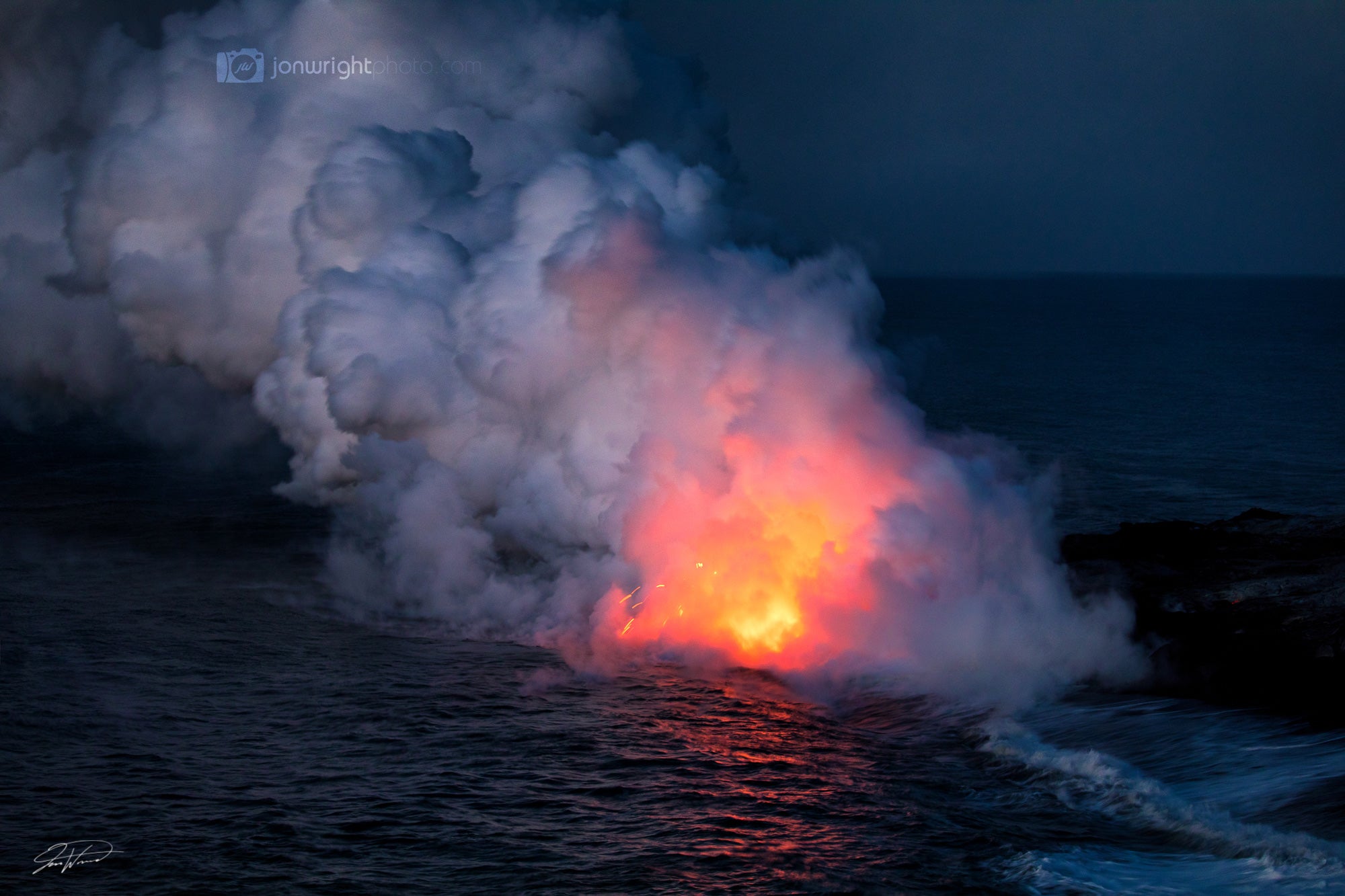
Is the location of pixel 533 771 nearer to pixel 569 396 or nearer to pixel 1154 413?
pixel 569 396

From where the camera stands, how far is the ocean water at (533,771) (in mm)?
22781

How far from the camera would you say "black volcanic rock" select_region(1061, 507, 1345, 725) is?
30.2m

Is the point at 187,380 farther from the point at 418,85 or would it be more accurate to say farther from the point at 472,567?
the point at 472,567

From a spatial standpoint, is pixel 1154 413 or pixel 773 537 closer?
pixel 773 537

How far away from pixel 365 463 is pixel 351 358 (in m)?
3.71

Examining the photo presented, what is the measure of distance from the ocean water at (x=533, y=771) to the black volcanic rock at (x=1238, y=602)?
1.42 m

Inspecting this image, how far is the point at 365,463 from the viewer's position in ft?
144

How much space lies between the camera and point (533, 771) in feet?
89.9

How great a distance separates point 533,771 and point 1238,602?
18.8m
